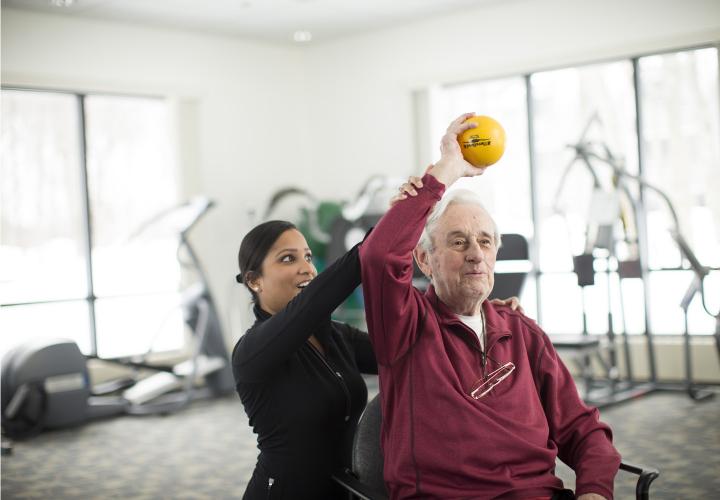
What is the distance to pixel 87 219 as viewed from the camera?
21.0ft

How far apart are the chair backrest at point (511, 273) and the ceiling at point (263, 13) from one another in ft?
7.27

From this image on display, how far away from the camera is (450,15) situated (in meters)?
6.77

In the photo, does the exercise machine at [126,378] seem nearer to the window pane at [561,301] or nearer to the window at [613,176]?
the window at [613,176]

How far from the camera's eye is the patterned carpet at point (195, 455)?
392 cm

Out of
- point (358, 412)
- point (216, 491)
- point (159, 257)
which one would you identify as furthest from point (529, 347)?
point (159, 257)

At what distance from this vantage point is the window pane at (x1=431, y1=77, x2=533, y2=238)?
6.73 meters

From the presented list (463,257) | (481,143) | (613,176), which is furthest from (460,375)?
(613,176)

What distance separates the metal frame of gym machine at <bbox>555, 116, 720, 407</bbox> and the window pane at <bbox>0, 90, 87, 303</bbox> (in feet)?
12.1

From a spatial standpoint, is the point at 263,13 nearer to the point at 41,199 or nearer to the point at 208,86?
the point at 208,86

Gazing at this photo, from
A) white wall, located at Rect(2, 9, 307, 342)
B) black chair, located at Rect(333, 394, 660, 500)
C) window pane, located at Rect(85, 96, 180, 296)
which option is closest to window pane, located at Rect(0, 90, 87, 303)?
window pane, located at Rect(85, 96, 180, 296)

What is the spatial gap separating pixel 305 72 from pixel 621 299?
12.0 ft

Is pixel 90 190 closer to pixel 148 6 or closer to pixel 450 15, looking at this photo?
pixel 148 6

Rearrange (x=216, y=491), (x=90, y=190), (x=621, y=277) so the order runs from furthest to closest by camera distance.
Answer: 1. (x=90, y=190)
2. (x=621, y=277)
3. (x=216, y=491)

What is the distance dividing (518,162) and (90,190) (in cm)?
344
